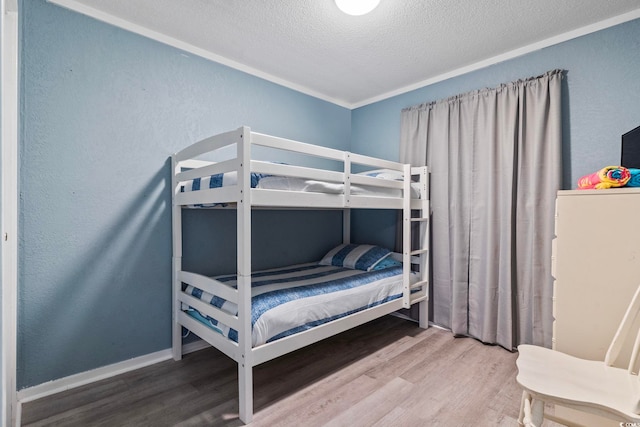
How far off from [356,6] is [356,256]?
2.00 meters

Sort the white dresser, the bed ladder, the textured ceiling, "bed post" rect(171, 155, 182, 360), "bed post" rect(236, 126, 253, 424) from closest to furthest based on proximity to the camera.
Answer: the white dresser
"bed post" rect(236, 126, 253, 424)
the textured ceiling
"bed post" rect(171, 155, 182, 360)
the bed ladder

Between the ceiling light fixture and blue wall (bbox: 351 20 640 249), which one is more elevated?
the ceiling light fixture

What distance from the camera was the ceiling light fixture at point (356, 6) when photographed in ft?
5.98

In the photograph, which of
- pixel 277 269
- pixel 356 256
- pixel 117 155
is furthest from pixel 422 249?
pixel 117 155

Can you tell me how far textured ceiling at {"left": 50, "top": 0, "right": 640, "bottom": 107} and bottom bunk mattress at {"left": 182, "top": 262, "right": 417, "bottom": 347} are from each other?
1800 mm

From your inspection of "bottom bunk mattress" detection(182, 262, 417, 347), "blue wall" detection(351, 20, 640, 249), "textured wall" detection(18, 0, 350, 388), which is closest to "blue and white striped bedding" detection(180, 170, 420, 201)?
"textured wall" detection(18, 0, 350, 388)

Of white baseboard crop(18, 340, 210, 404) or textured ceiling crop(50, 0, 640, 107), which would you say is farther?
textured ceiling crop(50, 0, 640, 107)

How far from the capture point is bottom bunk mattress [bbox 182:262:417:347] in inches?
70.1

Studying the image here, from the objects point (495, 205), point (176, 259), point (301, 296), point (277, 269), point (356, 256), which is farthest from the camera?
point (356, 256)

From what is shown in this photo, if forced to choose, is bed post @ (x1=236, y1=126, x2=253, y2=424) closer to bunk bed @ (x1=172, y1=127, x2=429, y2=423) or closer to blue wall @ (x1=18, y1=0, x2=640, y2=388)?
bunk bed @ (x1=172, y1=127, x2=429, y2=423)

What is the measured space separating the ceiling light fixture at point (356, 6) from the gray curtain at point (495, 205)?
4.43 feet

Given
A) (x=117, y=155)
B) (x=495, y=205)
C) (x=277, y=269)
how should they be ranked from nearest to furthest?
(x=117, y=155)
(x=495, y=205)
(x=277, y=269)

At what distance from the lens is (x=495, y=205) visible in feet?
8.45

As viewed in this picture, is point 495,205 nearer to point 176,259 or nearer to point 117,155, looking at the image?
point 176,259
